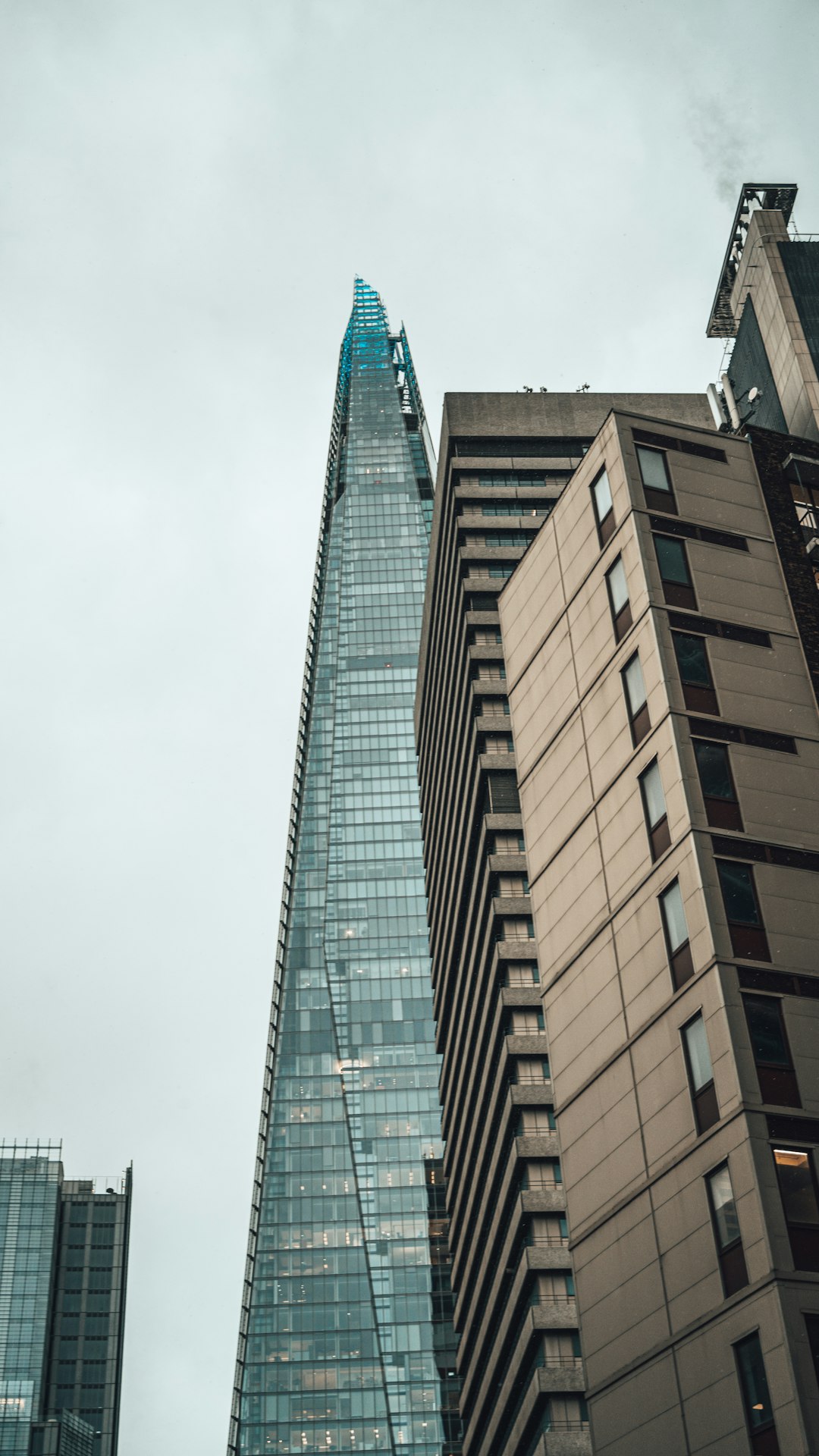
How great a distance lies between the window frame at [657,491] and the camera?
52562mm

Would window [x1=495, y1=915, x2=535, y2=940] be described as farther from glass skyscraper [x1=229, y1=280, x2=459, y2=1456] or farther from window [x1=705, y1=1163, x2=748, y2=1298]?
glass skyscraper [x1=229, y1=280, x2=459, y2=1456]

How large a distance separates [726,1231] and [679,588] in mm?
20467

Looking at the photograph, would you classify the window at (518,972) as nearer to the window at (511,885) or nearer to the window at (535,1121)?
the window at (511,885)

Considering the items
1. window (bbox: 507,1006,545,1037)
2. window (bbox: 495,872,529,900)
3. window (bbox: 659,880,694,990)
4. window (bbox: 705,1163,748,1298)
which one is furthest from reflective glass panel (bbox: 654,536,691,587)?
window (bbox: 495,872,529,900)

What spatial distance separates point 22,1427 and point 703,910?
182 meters

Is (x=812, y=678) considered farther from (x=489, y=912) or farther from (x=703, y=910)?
(x=489, y=912)

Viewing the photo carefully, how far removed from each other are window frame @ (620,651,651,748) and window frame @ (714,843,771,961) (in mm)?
6130

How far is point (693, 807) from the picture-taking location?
1784 inches

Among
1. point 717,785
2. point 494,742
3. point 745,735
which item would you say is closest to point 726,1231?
point 717,785

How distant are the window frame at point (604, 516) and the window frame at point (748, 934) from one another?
46.3 ft

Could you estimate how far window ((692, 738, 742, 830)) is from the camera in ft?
149

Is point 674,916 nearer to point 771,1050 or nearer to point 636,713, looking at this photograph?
point 771,1050

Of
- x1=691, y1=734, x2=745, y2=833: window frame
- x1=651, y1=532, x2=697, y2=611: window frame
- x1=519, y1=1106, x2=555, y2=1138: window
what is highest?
x1=651, y1=532, x2=697, y2=611: window frame

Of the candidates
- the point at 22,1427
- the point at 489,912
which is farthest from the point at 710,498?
the point at 22,1427
